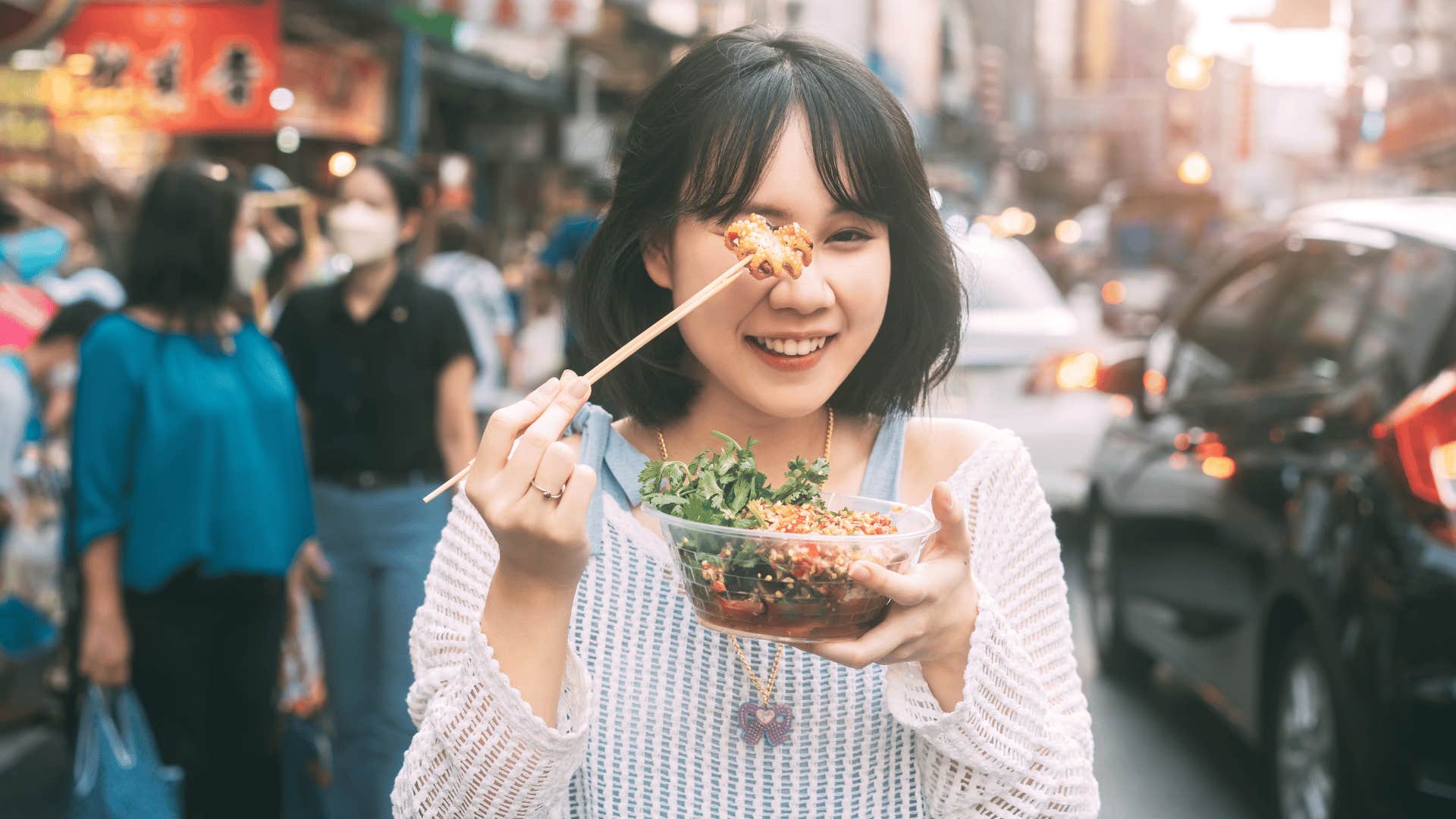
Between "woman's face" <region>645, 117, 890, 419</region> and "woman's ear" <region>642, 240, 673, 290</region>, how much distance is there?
121mm

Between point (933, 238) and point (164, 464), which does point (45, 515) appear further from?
point (933, 238)

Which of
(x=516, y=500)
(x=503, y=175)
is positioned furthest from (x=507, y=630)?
(x=503, y=175)

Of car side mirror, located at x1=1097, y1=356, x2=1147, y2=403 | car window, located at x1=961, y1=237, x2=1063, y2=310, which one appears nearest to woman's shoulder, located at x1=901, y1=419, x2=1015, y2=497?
car side mirror, located at x1=1097, y1=356, x2=1147, y2=403

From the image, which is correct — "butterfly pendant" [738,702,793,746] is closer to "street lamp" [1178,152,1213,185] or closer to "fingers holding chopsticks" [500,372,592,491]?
"fingers holding chopsticks" [500,372,592,491]

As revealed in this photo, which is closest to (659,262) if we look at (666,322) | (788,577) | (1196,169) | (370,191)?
(666,322)

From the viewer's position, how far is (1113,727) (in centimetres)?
569

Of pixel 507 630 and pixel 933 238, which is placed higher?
pixel 933 238

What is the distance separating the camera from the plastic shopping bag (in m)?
3.13

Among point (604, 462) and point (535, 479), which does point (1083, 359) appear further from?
point (535, 479)

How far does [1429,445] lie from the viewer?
3.60m

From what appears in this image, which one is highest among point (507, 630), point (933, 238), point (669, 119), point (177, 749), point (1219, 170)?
point (669, 119)

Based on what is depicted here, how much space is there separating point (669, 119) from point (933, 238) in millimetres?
366

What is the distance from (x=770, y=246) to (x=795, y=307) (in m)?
0.10

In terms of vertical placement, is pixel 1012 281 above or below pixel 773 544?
below
